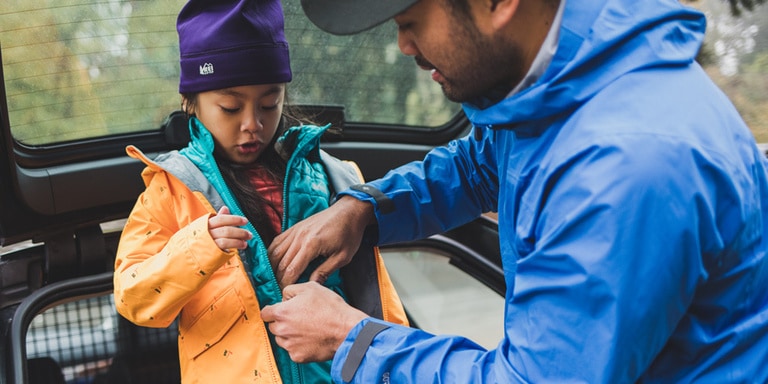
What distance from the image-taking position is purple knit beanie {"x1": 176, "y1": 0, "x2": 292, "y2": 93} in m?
1.49

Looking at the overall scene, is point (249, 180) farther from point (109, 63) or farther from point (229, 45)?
point (109, 63)

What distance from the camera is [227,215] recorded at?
4.37ft

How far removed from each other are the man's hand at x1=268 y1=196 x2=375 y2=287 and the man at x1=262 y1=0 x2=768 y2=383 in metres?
0.21

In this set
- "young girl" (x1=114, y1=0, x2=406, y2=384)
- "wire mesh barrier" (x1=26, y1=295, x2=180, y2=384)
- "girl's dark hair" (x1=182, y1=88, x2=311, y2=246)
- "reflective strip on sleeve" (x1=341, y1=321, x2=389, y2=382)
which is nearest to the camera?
"reflective strip on sleeve" (x1=341, y1=321, x2=389, y2=382)

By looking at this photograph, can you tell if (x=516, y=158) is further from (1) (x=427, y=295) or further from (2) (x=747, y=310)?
(1) (x=427, y=295)

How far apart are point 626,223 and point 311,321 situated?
63cm

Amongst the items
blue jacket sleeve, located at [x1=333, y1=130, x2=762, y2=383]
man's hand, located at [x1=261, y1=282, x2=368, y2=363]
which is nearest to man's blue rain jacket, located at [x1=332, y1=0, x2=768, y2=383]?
blue jacket sleeve, located at [x1=333, y1=130, x2=762, y2=383]

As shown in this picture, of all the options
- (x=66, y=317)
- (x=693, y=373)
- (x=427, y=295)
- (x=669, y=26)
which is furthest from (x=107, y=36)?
(x=427, y=295)

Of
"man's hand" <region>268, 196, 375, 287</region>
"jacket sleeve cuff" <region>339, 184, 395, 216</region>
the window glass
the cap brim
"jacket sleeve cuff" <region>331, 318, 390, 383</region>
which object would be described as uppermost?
the cap brim

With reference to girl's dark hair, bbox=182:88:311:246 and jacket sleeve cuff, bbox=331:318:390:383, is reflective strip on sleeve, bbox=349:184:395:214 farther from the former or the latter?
jacket sleeve cuff, bbox=331:318:390:383

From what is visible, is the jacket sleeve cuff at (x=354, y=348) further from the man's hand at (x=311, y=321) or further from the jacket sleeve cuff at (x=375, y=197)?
the jacket sleeve cuff at (x=375, y=197)

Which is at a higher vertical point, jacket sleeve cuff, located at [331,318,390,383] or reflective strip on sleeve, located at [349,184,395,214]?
reflective strip on sleeve, located at [349,184,395,214]

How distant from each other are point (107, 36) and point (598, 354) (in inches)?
60.4

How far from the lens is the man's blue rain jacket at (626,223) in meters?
0.97
